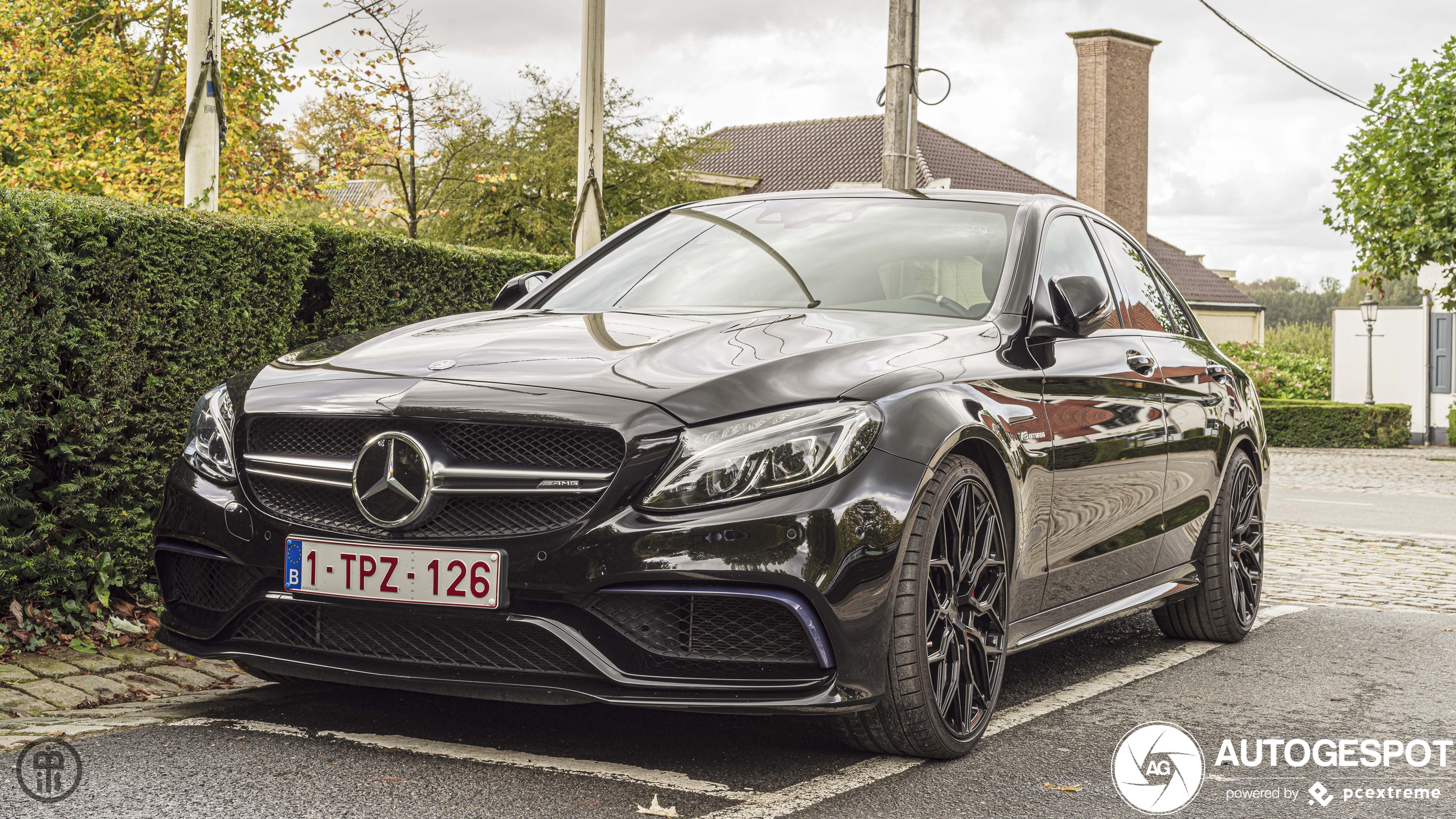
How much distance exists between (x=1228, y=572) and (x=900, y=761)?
9.16 feet

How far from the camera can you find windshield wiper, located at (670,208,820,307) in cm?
473

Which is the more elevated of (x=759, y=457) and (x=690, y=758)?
(x=759, y=457)

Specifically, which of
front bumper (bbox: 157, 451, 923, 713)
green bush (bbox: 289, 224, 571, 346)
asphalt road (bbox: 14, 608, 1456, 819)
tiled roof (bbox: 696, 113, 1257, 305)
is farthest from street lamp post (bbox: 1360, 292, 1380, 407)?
front bumper (bbox: 157, 451, 923, 713)

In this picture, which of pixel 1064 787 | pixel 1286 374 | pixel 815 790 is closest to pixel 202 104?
pixel 815 790

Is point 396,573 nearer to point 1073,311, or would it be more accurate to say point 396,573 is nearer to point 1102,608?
point 1073,311

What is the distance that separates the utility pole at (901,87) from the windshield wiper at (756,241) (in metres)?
7.54

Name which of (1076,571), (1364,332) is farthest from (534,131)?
(1076,571)

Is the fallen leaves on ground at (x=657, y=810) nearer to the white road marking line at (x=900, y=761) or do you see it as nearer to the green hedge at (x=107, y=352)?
the white road marking line at (x=900, y=761)

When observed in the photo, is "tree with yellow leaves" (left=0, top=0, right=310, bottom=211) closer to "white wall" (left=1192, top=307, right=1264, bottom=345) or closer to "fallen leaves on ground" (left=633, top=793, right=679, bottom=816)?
"fallen leaves on ground" (left=633, top=793, right=679, bottom=816)

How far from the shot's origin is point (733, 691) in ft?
11.4

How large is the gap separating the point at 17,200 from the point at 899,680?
338 cm

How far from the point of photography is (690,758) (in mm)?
3928

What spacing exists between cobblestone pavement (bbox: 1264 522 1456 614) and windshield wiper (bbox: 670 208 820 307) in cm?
409

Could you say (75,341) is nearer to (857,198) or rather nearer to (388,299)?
(388,299)
